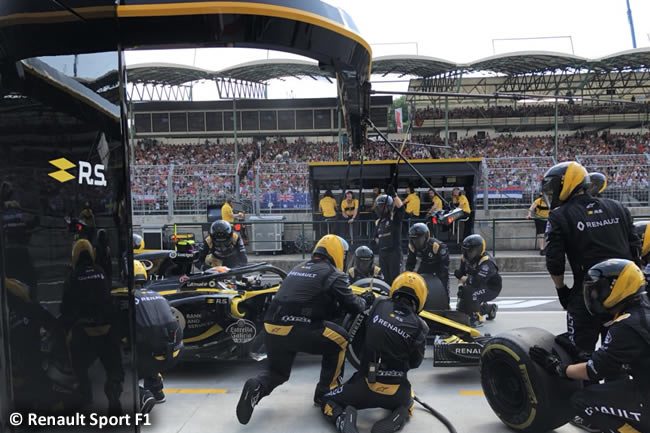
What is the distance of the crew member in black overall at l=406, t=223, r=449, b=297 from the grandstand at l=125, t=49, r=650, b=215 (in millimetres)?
3485

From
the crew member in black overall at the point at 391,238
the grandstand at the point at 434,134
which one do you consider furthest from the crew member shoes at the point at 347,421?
the crew member in black overall at the point at 391,238

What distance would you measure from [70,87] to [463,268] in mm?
6602

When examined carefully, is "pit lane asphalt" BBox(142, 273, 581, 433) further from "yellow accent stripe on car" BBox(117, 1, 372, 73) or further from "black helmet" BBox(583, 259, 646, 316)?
"yellow accent stripe on car" BBox(117, 1, 372, 73)

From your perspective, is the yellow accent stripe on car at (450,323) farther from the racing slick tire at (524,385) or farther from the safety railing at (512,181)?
the safety railing at (512,181)

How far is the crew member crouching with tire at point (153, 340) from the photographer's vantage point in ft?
13.0

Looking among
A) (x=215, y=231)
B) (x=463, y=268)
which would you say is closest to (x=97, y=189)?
(x=215, y=231)

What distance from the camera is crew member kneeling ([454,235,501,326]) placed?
695cm

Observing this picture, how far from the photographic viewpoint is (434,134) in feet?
128

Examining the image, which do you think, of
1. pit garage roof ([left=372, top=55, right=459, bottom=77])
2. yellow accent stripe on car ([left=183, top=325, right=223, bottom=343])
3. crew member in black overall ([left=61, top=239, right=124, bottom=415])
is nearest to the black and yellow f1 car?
yellow accent stripe on car ([left=183, top=325, right=223, bottom=343])

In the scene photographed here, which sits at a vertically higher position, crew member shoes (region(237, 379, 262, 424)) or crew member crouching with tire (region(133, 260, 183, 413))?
crew member crouching with tire (region(133, 260, 183, 413))

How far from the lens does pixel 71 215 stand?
5.71ft

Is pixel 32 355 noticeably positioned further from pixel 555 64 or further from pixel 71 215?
pixel 555 64

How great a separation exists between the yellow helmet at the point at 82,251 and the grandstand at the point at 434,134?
517 centimetres

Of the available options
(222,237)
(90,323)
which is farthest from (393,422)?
(222,237)
